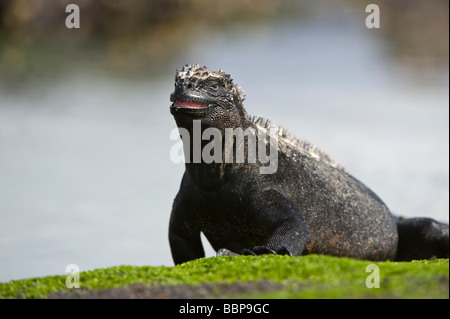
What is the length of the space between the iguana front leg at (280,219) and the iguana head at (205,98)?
0.91 meters

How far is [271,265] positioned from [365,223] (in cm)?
350

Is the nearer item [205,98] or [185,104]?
[185,104]

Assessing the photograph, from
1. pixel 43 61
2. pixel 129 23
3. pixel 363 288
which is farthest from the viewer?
pixel 129 23

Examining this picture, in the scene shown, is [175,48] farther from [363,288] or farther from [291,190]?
[363,288]

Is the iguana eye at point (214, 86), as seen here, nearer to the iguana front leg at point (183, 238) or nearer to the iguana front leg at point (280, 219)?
the iguana front leg at point (280, 219)

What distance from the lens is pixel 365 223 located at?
33.7 ft

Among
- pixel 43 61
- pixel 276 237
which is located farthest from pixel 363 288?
pixel 43 61

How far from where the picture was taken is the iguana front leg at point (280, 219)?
349 inches

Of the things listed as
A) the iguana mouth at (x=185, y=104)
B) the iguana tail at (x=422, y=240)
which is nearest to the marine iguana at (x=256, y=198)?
the iguana mouth at (x=185, y=104)

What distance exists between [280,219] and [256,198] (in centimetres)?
35

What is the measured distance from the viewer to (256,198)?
9117mm

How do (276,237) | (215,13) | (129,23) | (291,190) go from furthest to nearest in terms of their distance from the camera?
(215,13), (129,23), (291,190), (276,237)

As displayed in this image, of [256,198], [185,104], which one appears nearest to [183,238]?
[256,198]

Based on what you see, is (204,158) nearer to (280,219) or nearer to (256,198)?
(256,198)
